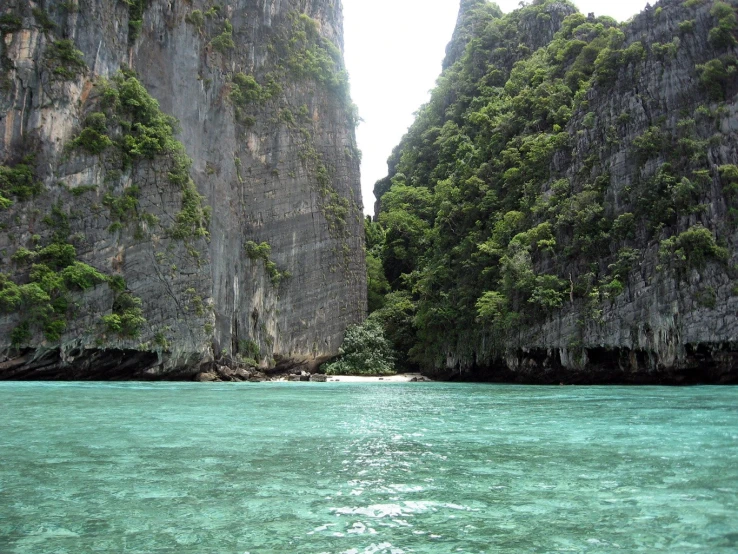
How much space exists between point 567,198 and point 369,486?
26271 millimetres

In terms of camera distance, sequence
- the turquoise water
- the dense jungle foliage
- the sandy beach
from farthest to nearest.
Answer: the sandy beach < the dense jungle foliage < the turquoise water

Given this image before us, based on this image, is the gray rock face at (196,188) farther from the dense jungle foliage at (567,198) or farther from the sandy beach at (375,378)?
the dense jungle foliage at (567,198)

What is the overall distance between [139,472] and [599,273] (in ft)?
78.5

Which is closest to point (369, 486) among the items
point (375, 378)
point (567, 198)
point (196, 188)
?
point (567, 198)

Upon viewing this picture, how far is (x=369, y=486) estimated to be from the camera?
531cm

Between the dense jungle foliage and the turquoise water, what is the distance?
17438mm

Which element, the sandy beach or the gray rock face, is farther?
the sandy beach

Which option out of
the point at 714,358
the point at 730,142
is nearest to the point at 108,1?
the point at 730,142

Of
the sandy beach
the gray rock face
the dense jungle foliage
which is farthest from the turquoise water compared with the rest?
the sandy beach

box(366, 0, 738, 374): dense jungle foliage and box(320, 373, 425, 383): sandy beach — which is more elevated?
box(366, 0, 738, 374): dense jungle foliage

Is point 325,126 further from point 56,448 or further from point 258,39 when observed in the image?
point 56,448

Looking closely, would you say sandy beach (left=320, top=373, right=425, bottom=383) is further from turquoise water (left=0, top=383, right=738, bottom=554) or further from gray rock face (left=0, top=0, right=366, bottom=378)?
turquoise water (left=0, top=383, right=738, bottom=554)

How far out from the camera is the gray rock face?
25.8m

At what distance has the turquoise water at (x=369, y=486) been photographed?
3980 millimetres
